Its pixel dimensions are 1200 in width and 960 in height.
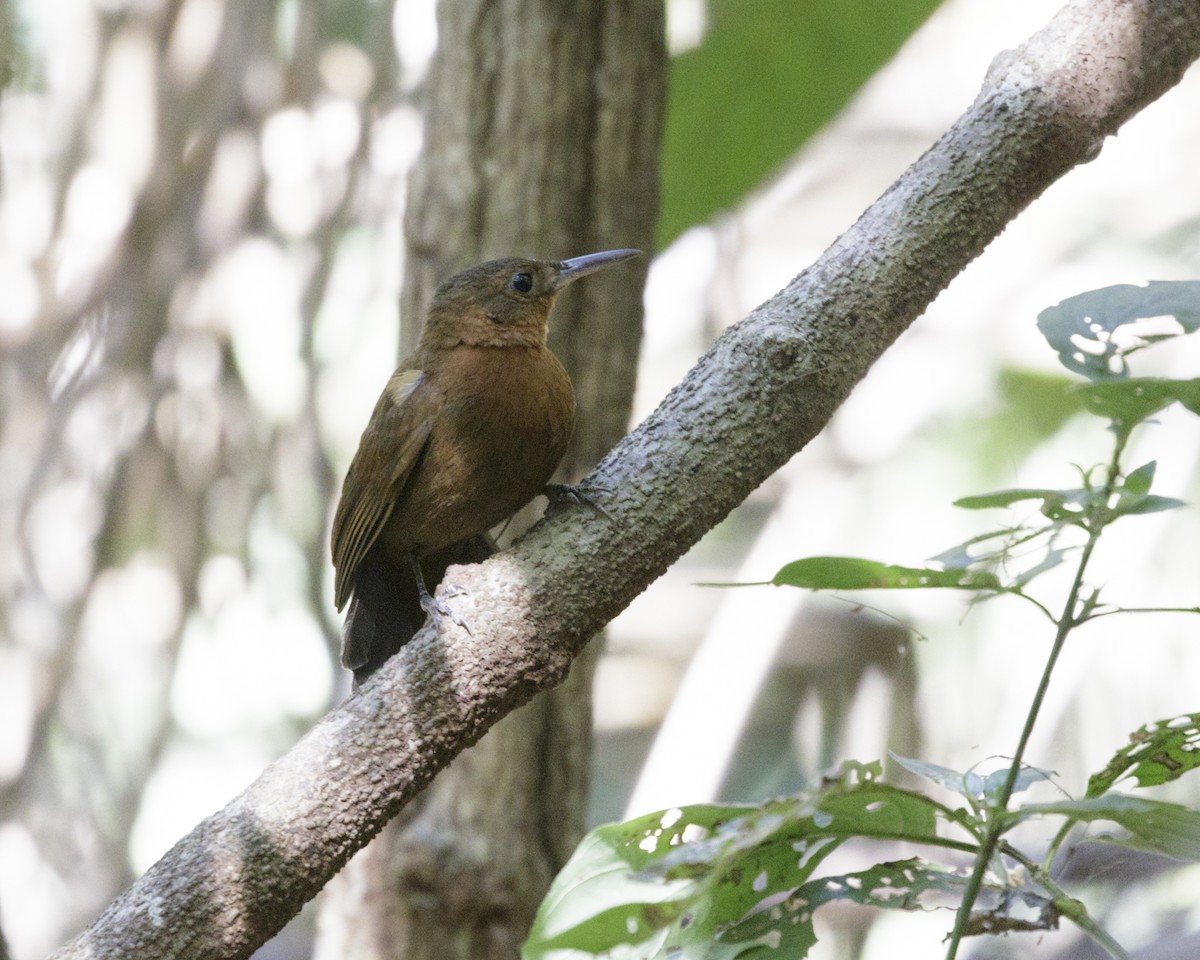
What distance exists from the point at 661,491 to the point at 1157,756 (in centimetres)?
75

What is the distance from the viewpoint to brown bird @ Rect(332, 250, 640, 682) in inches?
114

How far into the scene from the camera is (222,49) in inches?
214

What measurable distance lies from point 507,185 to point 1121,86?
2.00m

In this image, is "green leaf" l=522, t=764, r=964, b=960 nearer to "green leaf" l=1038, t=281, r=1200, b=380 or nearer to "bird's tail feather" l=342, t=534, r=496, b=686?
"green leaf" l=1038, t=281, r=1200, b=380

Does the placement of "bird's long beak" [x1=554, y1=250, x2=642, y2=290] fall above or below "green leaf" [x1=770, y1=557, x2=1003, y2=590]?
above

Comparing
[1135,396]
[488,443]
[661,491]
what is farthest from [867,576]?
[488,443]

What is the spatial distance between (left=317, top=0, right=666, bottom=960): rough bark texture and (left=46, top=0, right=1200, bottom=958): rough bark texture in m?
1.70

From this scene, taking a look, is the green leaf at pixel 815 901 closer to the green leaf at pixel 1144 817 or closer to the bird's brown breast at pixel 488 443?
the green leaf at pixel 1144 817

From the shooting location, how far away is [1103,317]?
4.52 ft

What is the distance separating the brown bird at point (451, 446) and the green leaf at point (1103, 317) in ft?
5.28

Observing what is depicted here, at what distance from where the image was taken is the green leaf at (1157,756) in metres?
1.35

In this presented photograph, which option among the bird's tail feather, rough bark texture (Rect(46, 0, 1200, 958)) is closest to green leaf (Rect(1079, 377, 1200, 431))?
rough bark texture (Rect(46, 0, 1200, 958))

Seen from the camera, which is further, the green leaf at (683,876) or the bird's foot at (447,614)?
the bird's foot at (447,614)

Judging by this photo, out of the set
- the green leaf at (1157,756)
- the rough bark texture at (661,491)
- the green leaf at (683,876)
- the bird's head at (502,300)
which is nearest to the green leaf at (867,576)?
the green leaf at (683,876)
